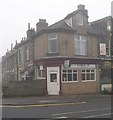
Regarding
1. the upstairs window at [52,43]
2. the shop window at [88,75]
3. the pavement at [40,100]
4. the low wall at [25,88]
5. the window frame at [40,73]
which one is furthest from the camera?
the shop window at [88,75]

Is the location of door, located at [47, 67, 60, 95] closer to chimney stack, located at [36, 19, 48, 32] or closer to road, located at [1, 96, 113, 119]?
chimney stack, located at [36, 19, 48, 32]

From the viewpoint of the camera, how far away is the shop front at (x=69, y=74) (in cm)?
3356

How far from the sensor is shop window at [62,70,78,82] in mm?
34094

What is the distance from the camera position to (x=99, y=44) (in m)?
37.5

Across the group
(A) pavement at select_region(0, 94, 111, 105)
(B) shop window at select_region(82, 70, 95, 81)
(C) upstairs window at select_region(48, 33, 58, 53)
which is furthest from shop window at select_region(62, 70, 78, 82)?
(A) pavement at select_region(0, 94, 111, 105)

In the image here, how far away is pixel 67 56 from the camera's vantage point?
3412cm

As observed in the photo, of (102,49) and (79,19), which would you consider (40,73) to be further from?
(102,49)

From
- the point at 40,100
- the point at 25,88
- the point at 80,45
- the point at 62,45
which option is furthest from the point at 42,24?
the point at 40,100

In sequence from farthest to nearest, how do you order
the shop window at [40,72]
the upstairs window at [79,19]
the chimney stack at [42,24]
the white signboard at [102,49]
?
the white signboard at [102,49], the chimney stack at [42,24], the upstairs window at [79,19], the shop window at [40,72]

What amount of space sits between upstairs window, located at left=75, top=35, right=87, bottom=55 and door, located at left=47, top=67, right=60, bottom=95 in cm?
Result: 335

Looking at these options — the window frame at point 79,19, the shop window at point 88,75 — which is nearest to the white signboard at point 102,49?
the shop window at point 88,75

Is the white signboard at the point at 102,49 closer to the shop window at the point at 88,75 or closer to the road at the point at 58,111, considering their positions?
the shop window at the point at 88,75

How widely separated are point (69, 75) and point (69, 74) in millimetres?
104

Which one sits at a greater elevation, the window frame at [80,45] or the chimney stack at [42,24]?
the chimney stack at [42,24]
